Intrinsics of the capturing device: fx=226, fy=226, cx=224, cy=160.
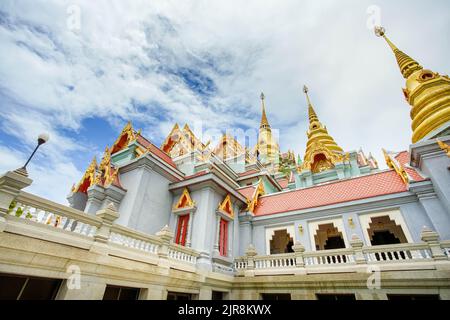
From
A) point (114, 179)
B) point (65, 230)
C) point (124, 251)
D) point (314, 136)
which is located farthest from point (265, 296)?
point (314, 136)

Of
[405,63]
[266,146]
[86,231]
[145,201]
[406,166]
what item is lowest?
[86,231]

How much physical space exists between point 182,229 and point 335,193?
8.80 metres

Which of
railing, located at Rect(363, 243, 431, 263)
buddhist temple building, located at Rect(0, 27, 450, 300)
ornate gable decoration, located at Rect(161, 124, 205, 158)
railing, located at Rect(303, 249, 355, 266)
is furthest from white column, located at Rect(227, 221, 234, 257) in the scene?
ornate gable decoration, located at Rect(161, 124, 205, 158)

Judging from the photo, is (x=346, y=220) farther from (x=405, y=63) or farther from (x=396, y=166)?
(x=405, y=63)

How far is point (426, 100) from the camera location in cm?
1611

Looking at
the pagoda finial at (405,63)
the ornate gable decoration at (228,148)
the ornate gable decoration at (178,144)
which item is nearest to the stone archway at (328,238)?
the ornate gable decoration at (178,144)

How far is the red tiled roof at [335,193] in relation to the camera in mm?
11469

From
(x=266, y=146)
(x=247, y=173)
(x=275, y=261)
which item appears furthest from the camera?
(x=266, y=146)

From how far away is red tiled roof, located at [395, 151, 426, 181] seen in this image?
1054cm

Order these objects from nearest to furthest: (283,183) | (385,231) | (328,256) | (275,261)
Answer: (328,256), (275,261), (385,231), (283,183)

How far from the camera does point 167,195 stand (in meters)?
13.6

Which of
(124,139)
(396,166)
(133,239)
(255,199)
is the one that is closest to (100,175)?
(124,139)

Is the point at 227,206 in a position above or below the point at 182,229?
above

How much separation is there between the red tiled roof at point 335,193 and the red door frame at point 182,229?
4401 millimetres
